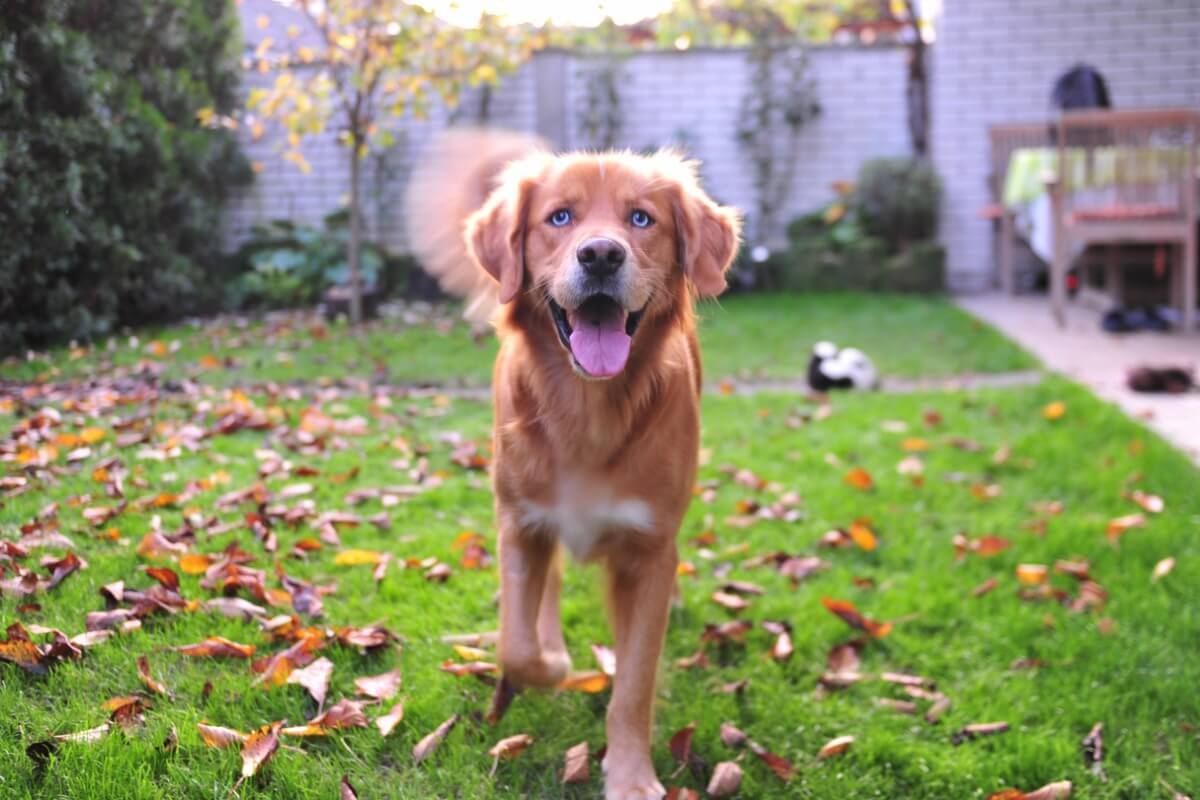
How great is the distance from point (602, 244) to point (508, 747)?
1.16 meters

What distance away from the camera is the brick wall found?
11.2 m

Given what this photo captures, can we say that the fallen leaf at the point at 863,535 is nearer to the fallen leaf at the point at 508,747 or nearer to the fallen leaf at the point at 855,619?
the fallen leaf at the point at 855,619

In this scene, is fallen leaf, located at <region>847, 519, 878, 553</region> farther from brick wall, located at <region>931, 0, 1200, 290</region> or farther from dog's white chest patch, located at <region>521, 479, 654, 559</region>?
brick wall, located at <region>931, 0, 1200, 290</region>

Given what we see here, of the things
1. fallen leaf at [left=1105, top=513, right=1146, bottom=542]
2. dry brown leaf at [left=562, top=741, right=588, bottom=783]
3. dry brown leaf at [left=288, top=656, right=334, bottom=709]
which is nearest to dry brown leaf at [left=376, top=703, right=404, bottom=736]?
dry brown leaf at [left=288, top=656, right=334, bottom=709]

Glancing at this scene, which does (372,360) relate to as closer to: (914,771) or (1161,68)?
(914,771)

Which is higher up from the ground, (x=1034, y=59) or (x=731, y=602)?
(x=1034, y=59)

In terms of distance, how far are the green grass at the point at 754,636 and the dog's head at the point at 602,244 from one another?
3.17 feet

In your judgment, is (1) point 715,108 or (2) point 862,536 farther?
(1) point 715,108

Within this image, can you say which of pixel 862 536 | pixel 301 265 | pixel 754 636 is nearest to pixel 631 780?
pixel 754 636

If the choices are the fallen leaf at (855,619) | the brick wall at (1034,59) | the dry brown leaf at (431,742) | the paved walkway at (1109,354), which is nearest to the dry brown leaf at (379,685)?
the dry brown leaf at (431,742)

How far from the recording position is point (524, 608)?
8.17ft

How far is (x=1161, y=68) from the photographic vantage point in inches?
443

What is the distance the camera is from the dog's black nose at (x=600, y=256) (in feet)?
7.50

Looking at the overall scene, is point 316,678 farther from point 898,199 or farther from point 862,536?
point 898,199
